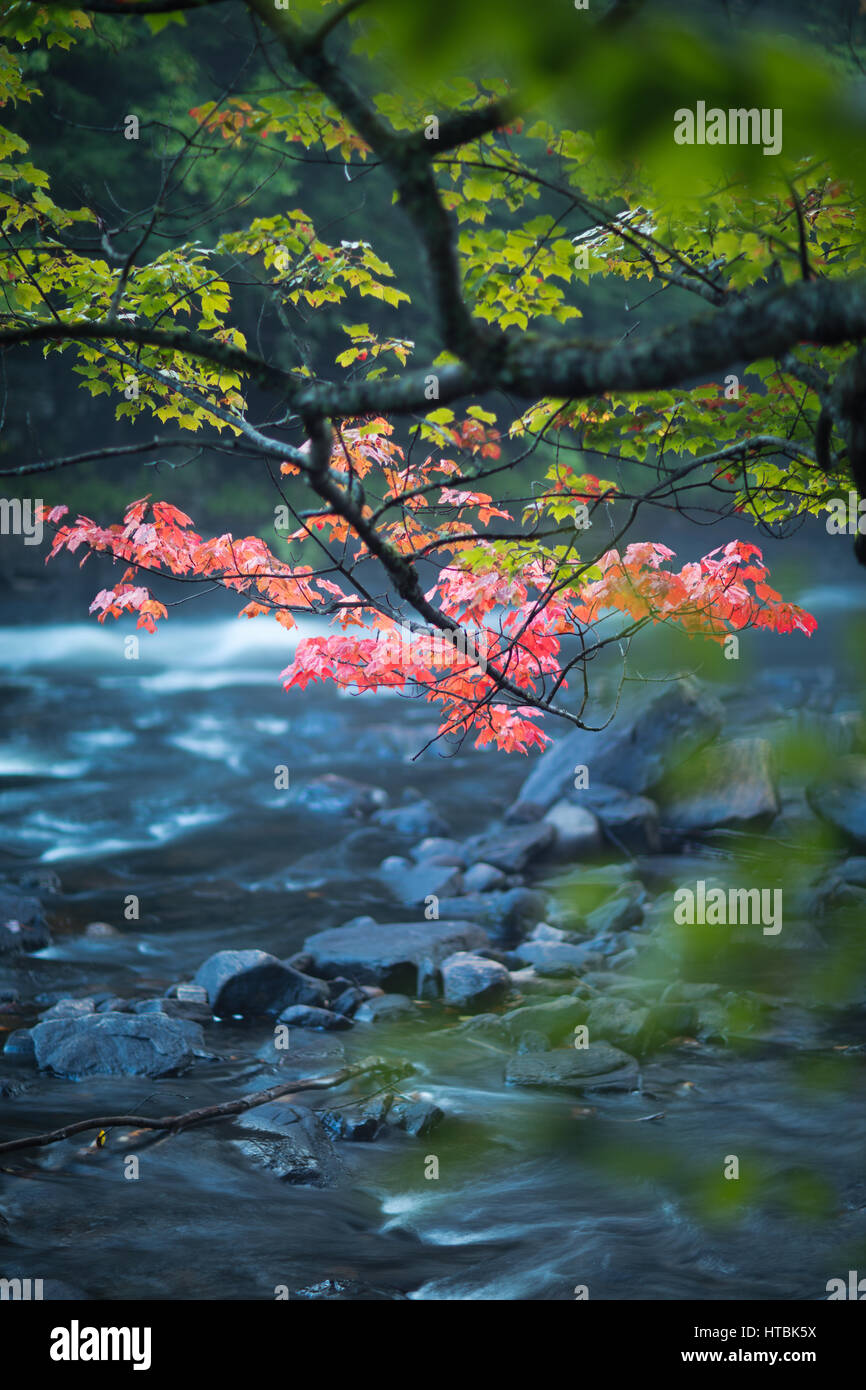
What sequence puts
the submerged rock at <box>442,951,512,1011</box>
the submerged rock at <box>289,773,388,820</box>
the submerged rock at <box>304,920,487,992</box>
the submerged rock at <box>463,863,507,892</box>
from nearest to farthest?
the submerged rock at <box>442,951,512,1011</box>, the submerged rock at <box>304,920,487,992</box>, the submerged rock at <box>463,863,507,892</box>, the submerged rock at <box>289,773,388,820</box>

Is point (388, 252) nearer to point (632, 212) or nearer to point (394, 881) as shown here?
point (394, 881)

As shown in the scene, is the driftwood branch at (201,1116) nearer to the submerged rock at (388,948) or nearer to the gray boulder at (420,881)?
the submerged rock at (388,948)

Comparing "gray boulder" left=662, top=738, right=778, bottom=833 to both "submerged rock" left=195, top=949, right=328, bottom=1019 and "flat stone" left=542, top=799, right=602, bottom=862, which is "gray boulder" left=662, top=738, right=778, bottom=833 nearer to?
"flat stone" left=542, top=799, right=602, bottom=862

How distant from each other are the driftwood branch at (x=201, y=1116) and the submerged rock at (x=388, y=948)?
56.4 inches

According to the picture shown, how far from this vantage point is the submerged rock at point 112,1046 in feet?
21.2

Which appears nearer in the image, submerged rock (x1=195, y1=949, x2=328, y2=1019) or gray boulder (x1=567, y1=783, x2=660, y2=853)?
submerged rock (x1=195, y1=949, x2=328, y2=1019)

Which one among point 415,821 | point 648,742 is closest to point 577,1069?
point 648,742

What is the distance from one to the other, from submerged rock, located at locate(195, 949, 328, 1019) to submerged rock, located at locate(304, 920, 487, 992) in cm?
57

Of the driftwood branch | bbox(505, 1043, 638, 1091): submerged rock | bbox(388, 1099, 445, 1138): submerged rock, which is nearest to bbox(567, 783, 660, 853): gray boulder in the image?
bbox(505, 1043, 638, 1091): submerged rock

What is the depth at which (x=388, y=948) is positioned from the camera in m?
8.55

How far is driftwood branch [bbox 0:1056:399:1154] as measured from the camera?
481cm

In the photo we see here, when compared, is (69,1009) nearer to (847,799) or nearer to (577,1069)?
(577,1069)

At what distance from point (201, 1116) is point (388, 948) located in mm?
3050
